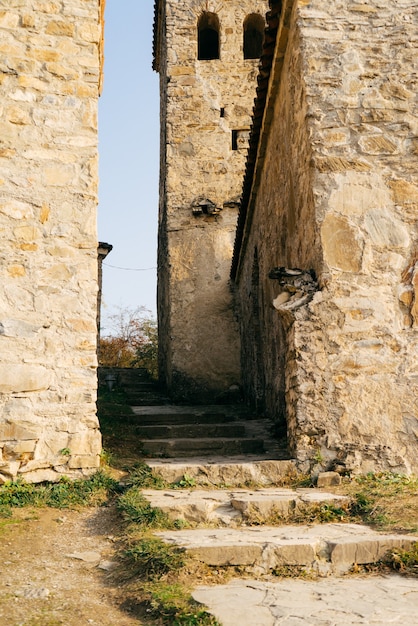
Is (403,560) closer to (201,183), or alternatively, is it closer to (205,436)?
(205,436)

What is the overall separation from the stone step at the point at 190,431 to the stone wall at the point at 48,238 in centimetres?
216

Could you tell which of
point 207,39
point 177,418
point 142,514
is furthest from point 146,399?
point 207,39

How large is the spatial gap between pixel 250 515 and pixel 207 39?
510 inches

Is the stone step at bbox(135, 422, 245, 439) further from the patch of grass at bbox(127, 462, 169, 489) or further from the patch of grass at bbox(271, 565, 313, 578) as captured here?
the patch of grass at bbox(271, 565, 313, 578)

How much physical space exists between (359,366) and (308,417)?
62cm

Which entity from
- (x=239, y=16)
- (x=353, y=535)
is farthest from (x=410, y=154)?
(x=239, y=16)

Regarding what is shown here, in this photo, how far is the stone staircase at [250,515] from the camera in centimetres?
322

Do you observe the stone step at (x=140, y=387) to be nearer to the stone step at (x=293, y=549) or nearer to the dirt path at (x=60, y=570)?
the dirt path at (x=60, y=570)

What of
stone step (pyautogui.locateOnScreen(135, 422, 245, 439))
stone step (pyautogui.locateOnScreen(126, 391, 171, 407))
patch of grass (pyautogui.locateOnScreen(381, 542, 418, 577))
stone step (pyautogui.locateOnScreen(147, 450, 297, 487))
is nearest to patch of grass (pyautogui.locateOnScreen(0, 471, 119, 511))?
stone step (pyautogui.locateOnScreen(147, 450, 297, 487))

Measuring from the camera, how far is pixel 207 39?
14297 mm

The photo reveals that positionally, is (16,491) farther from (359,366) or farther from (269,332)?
(269,332)

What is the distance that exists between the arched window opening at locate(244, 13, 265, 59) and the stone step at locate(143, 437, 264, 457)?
34.4ft

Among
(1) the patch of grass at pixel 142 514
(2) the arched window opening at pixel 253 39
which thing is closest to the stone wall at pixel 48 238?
(1) the patch of grass at pixel 142 514

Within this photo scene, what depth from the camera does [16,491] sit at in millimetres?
4496
